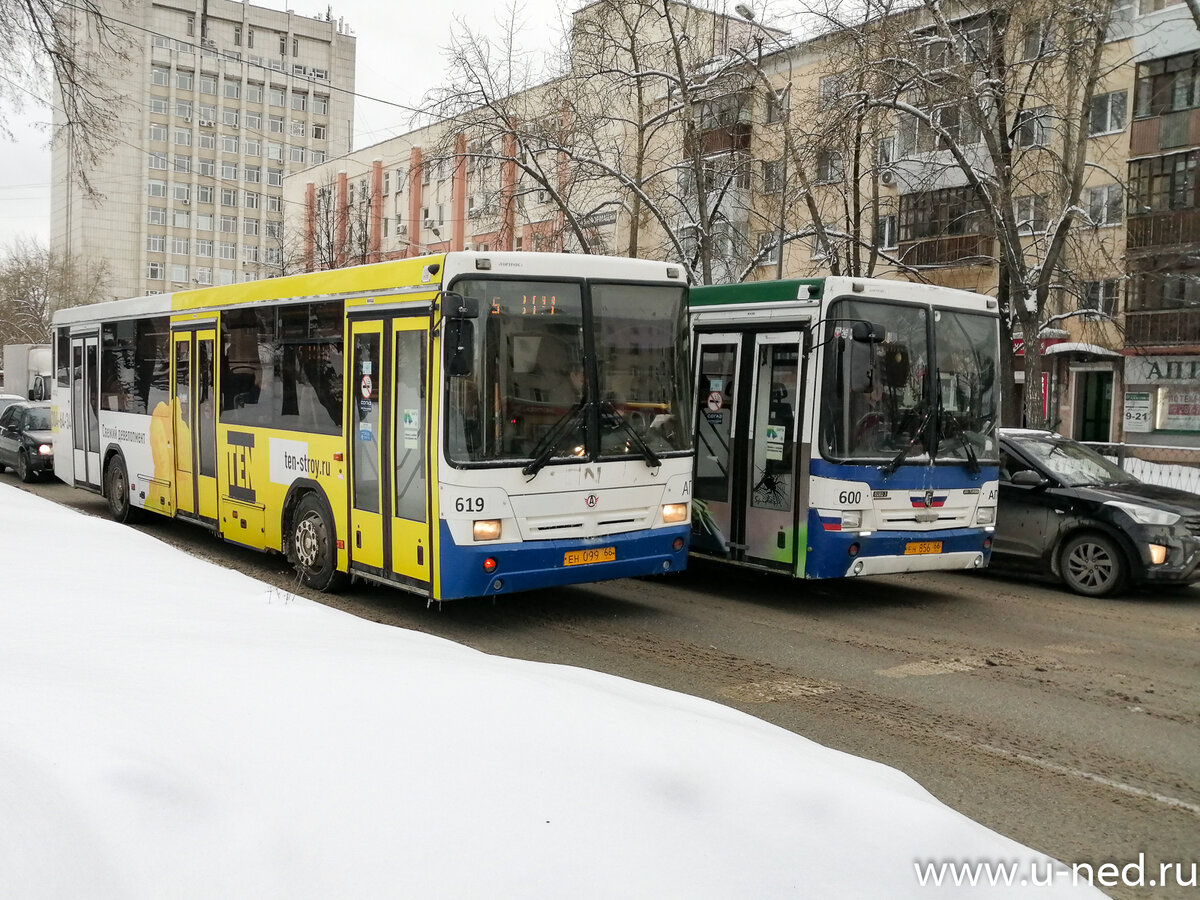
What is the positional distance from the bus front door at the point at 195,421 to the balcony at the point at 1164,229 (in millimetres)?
30249

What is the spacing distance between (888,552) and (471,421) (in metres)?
4.26

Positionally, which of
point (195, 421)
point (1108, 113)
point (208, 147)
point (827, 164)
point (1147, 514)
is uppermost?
point (208, 147)

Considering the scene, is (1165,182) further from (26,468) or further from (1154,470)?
(26,468)

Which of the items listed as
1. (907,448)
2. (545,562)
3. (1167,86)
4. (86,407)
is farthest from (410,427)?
(1167,86)

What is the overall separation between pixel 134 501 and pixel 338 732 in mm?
12176

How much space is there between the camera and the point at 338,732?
3719 millimetres

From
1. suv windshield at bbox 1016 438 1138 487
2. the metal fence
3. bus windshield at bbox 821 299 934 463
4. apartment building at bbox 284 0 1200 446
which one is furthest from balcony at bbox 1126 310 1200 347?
bus windshield at bbox 821 299 934 463

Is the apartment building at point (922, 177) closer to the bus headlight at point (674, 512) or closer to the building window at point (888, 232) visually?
the building window at point (888, 232)

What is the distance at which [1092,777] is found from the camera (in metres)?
5.84

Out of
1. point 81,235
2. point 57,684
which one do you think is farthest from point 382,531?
point 81,235

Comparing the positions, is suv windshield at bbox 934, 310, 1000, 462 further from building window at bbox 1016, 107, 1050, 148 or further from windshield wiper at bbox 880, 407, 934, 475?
building window at bbox 1016, 107, 1050, 148

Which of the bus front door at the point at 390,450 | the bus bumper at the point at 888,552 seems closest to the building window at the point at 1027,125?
the bus bumper at the point at 888,552

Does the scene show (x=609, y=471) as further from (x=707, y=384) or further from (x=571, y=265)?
(x=707, y=384)

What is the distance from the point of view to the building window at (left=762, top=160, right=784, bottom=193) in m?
21.9
